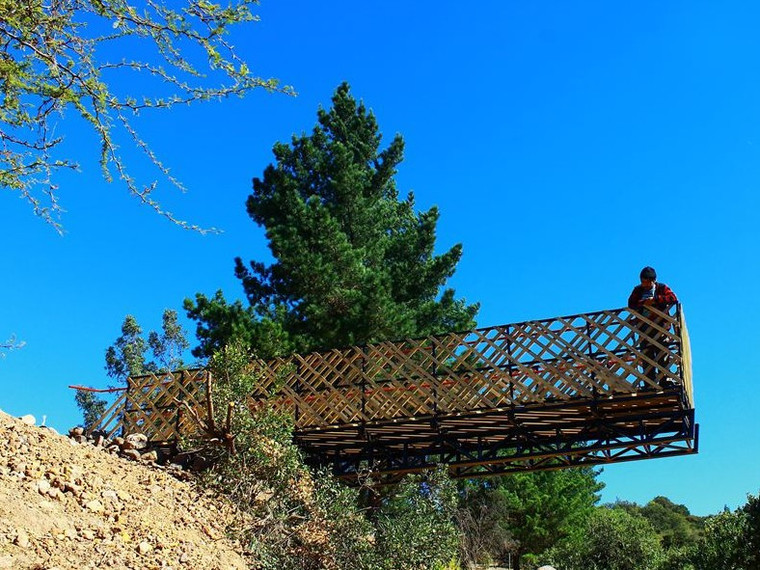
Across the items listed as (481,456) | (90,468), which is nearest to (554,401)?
(481,456)

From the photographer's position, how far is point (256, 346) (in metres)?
18.1

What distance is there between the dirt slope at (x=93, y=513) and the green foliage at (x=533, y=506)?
19068 mm

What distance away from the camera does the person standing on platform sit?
10.1 meters

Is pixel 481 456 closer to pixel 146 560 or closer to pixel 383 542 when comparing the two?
pixel 383 542

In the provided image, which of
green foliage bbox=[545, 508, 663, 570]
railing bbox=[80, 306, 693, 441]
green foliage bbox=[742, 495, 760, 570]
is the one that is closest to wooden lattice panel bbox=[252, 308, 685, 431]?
railing bbox=[80, 306, 693, 441]

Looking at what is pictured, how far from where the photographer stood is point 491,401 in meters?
11.0

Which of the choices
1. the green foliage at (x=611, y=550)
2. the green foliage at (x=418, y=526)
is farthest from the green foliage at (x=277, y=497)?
the green foliage at (x=611, y=550)

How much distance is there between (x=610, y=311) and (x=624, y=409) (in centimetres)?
133

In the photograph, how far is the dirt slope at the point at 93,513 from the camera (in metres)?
6.93

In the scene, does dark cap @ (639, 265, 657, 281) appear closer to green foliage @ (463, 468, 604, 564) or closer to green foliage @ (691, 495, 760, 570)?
green foliage @ (691, 495, 760, 570)

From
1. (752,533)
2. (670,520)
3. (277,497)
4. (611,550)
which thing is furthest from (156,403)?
(670,520)

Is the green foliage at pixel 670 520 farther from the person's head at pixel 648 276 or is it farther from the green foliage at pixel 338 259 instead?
the person's head at pixel 648 276

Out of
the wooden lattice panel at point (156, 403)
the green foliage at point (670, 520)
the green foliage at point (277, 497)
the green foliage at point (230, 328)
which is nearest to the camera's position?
the green foliage at point (277, 497)

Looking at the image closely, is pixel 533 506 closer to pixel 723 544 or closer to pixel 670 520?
pixel 723 544
